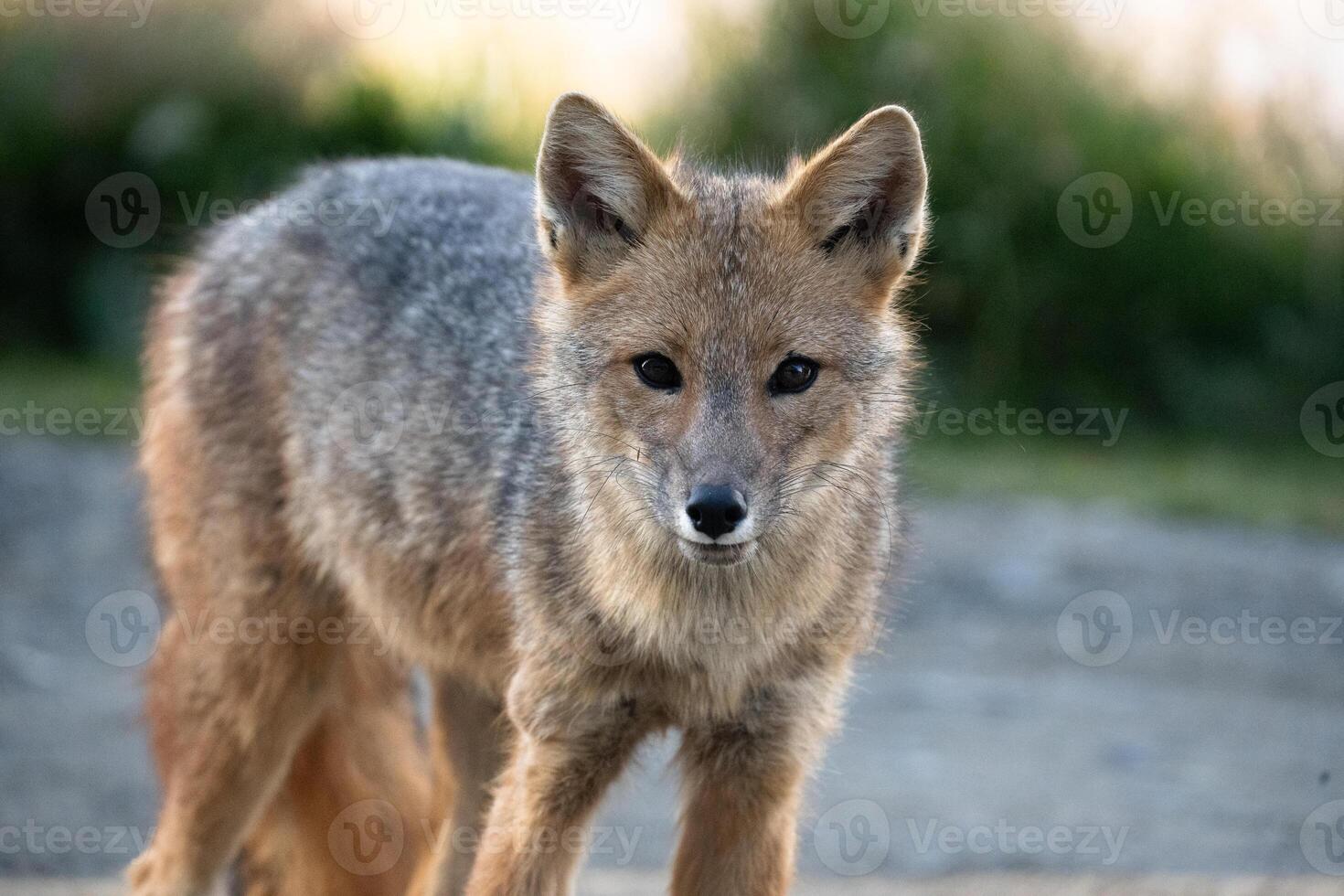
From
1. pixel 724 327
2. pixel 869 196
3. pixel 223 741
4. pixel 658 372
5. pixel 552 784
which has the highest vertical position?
pixel 869 196

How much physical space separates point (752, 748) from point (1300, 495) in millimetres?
7768

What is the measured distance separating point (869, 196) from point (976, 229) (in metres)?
7.93

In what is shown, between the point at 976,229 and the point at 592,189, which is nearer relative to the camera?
the point at 592,189

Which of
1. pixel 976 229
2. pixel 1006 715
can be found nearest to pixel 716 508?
pixel 1006 715

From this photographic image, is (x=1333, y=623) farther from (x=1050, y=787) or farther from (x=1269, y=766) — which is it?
(x=1050, y=787)

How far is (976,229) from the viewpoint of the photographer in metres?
11.5

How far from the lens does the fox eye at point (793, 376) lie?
11.6 feet

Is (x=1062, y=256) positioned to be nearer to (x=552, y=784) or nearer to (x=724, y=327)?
(x=724, y=327)

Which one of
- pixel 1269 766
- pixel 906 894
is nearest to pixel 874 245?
pixel 906 894

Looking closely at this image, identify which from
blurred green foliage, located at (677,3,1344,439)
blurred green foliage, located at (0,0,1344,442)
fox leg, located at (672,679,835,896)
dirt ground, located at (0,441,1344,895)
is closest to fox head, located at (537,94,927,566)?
fox leg, located at (672,679,835,896)

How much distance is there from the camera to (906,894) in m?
5.35

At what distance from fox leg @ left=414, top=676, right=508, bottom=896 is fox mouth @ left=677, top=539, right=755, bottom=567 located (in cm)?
178

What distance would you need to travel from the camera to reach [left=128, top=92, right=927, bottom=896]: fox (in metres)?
3.63

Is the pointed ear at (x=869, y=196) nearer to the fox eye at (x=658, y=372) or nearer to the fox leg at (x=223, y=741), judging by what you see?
the fox eye at (x=658, y=372)
